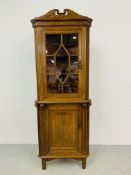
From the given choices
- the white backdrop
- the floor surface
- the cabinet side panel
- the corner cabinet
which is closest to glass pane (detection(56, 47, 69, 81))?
the corner cabinet

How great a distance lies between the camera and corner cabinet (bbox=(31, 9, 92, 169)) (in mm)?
2125

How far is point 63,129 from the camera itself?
2328mm

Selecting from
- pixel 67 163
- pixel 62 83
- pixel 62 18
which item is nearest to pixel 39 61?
pixel 62 83

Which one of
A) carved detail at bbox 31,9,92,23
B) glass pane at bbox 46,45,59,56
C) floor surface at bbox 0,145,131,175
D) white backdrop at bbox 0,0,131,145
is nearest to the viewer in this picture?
carved detail at bbox 31,9,92,23

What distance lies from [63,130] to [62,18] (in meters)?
1.19

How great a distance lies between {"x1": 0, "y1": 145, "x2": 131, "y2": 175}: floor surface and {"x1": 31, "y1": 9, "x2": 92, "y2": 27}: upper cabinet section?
160 cm

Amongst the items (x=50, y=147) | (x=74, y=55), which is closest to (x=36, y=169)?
Answer: (x=50, y=147)

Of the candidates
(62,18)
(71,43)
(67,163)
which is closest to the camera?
(62,18)

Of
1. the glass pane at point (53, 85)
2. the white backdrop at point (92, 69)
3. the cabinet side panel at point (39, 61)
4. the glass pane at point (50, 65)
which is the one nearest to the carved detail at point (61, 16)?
the cabinet side panel at point (39, 61)

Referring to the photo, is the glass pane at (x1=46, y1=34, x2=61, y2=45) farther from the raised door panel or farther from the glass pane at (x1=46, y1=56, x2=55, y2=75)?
the raised door panel

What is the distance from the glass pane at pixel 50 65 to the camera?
222cm

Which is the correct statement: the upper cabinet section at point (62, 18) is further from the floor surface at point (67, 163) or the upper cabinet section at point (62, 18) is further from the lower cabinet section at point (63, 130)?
the floor surface at point (67, 163)

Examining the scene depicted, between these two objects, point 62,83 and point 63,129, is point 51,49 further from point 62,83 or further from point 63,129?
point 63,129
